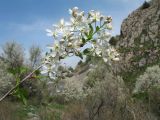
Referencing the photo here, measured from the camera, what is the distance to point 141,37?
3297 centimetres

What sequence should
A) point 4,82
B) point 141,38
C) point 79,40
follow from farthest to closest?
point 141,38 < point 4,82 < point 79,40

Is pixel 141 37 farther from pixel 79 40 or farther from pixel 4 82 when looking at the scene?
pixel 79 40

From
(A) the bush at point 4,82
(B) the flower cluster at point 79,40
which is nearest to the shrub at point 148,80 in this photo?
(A) the bush at point 4,82

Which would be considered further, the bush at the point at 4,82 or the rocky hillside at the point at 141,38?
the rocky hillside at the point at 141,38

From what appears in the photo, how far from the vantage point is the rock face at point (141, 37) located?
30.8 metres

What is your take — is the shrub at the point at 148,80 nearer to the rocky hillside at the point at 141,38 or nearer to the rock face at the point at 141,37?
the rocky hillside at the point at 141,38

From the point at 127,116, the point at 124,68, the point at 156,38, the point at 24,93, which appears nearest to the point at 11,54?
the point at 124,68

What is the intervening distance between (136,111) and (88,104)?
106 inches

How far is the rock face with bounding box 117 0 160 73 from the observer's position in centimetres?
3084

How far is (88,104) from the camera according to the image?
16.7 meters

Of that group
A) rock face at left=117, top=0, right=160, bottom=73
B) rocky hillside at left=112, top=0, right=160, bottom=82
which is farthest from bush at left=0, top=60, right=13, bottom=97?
rock face at left=117, top=0, right=160, bottom=73

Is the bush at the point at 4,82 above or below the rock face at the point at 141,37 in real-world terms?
below

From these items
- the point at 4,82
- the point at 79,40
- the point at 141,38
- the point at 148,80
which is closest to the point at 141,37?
the point at 141,38

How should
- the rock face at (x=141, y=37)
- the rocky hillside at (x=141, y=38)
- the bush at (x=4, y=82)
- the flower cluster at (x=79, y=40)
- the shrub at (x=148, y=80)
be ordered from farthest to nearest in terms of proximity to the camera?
the rock face at (x=141, y=37) → the rocky hillside at (x=141, y=38) → the shrub at (x=148, y=80) → the bush at (x=4, y=82) → the flower cluster at (x=79, y=40)
